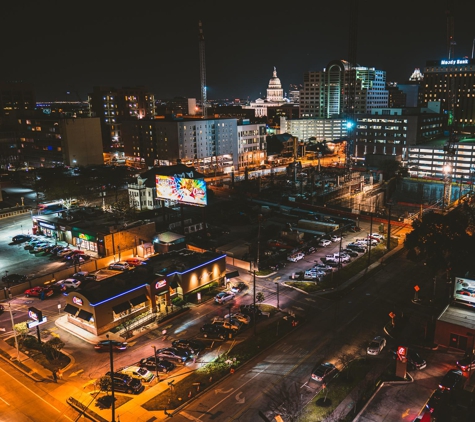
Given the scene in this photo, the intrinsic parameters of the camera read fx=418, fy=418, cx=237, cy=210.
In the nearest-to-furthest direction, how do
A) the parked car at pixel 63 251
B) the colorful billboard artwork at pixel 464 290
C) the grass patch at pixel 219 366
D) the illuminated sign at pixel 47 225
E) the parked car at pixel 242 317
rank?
the grass patch at pixel 219 366 < the colorful billboard artwork at pixel 464 290 < the parked car at pixel 242 317 < the parked car at pixel 63 251 < the illuminated sign at pixel 47 225

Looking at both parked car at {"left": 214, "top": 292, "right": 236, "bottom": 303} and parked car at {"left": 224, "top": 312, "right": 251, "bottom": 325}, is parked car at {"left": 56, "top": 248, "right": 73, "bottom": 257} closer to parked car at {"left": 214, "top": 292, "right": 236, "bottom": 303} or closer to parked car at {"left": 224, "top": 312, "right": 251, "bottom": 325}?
parked car at {"left": 214, "top": 292, "right": 236, "bottom": 303}

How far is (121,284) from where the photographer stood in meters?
A: 33.8

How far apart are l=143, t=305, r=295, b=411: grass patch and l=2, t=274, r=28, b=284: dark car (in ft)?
76.1

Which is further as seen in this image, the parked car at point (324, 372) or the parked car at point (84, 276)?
the parked car at point (84, 276)

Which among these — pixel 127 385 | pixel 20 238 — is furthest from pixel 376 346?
pixel 20 238

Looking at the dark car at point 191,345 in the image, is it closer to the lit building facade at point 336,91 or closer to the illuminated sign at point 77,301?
the illuminated sign at point 77,301

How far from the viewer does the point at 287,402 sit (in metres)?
23.2

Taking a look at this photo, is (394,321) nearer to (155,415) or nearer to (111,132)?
(155,415)

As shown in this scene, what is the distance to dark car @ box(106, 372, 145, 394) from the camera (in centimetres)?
2470

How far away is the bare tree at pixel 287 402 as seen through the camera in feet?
73.2

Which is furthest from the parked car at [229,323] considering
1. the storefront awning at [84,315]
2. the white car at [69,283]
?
the white car at [69,283]

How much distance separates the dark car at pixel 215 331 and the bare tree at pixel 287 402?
6.68m

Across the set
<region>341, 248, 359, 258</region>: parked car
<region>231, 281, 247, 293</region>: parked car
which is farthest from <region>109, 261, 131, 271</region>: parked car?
<region>341, 248, 359, 258</region>: parked car

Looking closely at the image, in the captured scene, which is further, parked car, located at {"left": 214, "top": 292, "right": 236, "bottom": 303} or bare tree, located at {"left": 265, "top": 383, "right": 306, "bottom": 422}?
parked car, located at {"left": 214, "top": 292, "right": 236, "bottom": 303}
